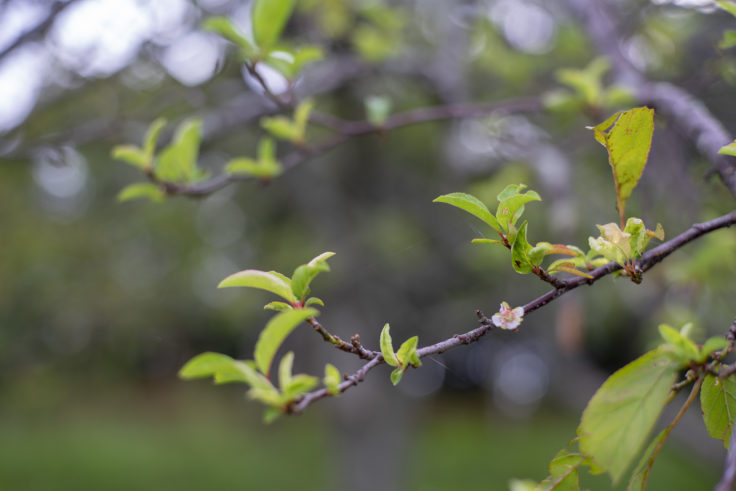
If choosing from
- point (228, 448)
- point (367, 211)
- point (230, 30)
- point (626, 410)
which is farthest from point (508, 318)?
point (228, 448)

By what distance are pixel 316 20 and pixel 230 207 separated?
260cm

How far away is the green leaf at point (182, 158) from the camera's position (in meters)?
1.27

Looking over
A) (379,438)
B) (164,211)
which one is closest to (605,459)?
(379,438)

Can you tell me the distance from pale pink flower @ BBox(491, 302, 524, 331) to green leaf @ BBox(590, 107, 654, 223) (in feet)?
0.82

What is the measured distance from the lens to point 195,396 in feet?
39.6

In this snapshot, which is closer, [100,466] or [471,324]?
[471,324]

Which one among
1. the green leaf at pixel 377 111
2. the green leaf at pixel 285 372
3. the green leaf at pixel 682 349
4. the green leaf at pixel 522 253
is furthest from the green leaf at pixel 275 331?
the green leaf at pixel 377 111

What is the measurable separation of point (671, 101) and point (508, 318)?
0.72 m

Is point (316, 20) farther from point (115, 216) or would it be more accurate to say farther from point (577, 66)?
point (115, 216)

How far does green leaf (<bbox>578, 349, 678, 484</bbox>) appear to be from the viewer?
1.85ft

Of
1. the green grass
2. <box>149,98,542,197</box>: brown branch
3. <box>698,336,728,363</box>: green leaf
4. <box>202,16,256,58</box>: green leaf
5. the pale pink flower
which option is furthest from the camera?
the green grass

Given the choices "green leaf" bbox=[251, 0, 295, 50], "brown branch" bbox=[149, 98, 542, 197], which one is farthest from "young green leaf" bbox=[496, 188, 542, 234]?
"brown branch" bbox=[149, 98, 542, 197]

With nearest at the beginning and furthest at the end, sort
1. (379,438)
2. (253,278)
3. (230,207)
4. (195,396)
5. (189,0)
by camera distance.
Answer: (253,278)
(189,0)
(379,438)
(230,207)
(195,396)

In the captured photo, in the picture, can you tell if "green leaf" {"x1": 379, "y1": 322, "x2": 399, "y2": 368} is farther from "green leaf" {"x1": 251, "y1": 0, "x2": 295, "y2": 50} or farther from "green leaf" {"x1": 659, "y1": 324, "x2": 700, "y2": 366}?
"green leaf" {"x1": 251, "y1": 0, "x2": 295, "y2": 50}
